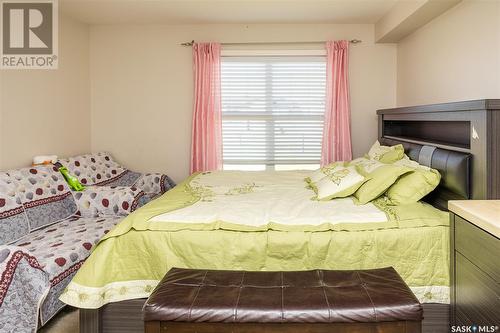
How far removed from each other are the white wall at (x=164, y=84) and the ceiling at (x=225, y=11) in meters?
0.15

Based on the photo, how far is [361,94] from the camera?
447 centimetres

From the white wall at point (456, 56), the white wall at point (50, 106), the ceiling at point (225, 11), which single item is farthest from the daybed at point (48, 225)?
the white wall at point (456, 56)

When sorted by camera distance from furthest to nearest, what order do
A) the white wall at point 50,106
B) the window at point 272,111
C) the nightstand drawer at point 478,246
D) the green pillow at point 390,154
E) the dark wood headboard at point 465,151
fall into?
the window at point 272,111, the white wall at point 50,106, the green pillow at point 390,154, the dark wood headboard at point 465,151, the nightstand drawer at point 478,246

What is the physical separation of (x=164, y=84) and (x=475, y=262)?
12.2 feet

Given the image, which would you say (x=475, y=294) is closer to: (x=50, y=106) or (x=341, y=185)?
(x=341, y=185)

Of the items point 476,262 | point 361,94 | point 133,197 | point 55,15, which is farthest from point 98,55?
point 476,262

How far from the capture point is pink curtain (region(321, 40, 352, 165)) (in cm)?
433

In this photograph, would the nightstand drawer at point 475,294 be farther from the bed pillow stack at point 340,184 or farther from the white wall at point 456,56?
the white wall at point 456,56

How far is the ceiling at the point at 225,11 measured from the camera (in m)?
3.67

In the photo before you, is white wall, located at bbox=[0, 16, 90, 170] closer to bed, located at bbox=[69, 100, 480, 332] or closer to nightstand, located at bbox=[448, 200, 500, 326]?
bed, located at bbox=[69, 100, 480, 332]

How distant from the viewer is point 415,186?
7.34 feet

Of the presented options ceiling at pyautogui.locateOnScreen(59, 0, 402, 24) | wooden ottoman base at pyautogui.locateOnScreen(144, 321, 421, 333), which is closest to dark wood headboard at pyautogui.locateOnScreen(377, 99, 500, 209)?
wooden ottoman base at pyautogui.locateOnScreen(144, 321, 421, 333)

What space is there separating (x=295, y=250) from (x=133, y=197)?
6.10 feet

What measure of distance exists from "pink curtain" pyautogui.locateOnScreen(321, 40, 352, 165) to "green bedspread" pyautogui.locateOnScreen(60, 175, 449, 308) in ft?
8.01
